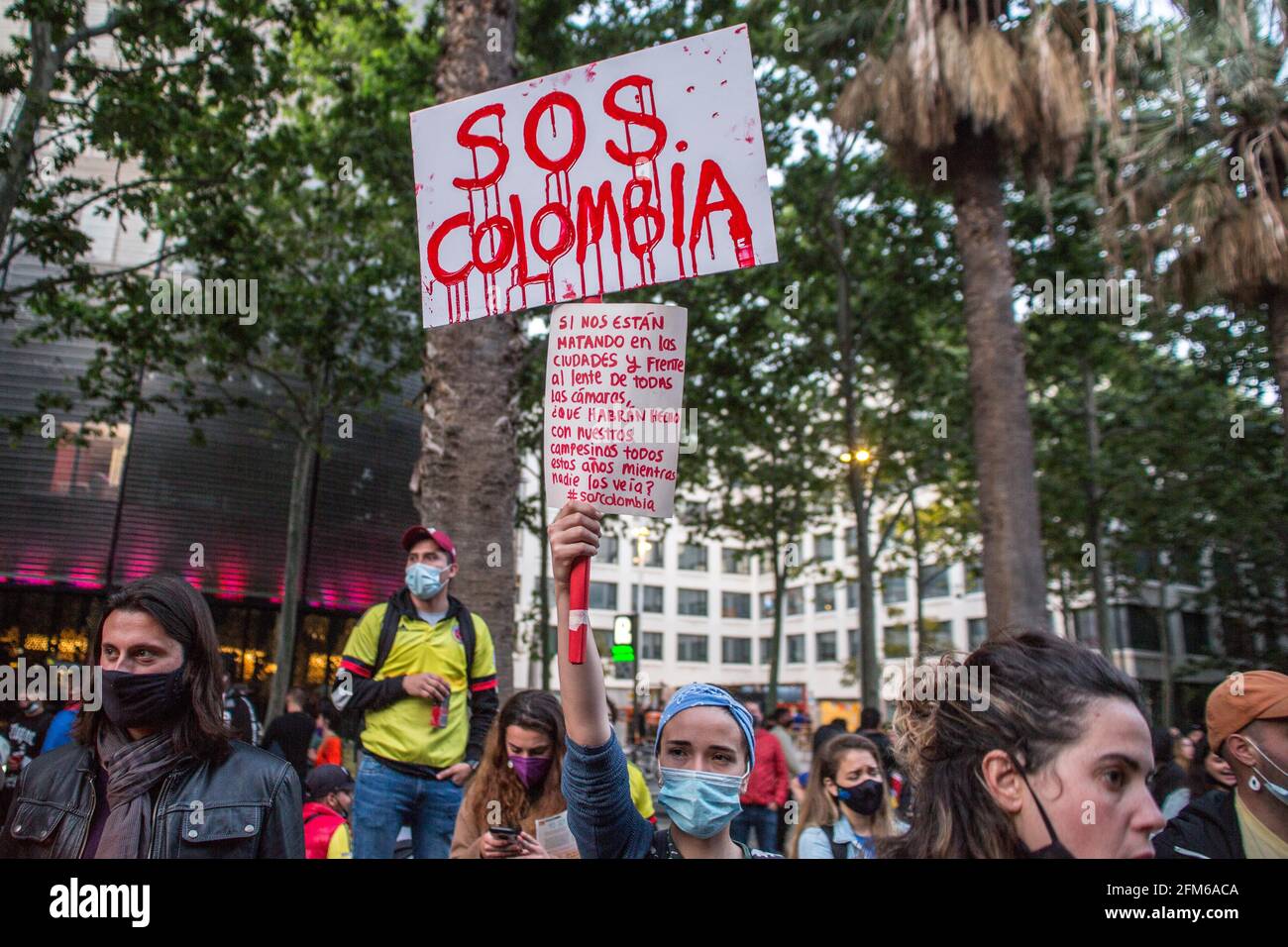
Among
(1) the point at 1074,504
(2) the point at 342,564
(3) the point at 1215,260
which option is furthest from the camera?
(2) the point at 342,564

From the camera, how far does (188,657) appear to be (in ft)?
7.84

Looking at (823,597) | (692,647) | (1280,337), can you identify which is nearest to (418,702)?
(1280,337)

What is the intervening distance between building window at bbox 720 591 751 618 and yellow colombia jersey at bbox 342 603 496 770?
60225 millimetres

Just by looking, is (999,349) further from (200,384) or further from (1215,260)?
(200,384)

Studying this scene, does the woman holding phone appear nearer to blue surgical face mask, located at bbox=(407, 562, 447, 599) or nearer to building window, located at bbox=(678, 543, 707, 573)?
blue surgical face mask, located at bbox=(407, 562, 447, 599)

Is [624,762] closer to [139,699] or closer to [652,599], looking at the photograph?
[139,699]

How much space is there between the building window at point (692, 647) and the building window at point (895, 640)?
46.7ft

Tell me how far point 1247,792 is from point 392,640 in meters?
3.46

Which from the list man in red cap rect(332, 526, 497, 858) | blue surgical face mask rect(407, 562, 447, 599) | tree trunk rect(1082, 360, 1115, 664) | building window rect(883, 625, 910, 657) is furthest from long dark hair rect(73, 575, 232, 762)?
building window rect(883, 625, 910, 657)

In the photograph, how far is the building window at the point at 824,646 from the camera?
2391 inches

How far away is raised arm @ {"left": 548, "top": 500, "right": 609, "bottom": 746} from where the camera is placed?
7.32 ft
